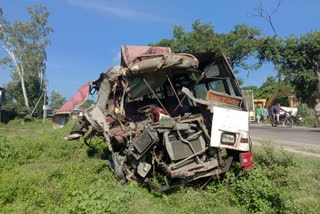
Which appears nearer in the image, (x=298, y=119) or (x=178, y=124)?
(x=178, y=124)

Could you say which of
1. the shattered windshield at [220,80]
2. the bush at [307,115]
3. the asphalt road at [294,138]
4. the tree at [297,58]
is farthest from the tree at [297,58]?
the shattered windshield at [220,80]

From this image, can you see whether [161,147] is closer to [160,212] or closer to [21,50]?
[160,212]

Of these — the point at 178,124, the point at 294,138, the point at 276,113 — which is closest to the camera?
the point at 178,124

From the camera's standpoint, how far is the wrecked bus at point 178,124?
3701 mm

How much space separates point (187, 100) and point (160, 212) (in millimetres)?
3003

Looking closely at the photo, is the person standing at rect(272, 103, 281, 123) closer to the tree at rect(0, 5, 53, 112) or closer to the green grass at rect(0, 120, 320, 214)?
the green grass at rect(0, 120, 320, 214)

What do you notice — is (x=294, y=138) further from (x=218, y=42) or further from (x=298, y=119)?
(x=218, y=42)

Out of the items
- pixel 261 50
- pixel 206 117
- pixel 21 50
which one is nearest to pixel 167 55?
pixel 206 117

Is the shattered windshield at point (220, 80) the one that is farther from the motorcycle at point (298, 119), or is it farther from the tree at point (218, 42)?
the tree at point (218, 42)

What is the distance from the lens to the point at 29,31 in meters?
31.3

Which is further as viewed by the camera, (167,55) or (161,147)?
(161,147)

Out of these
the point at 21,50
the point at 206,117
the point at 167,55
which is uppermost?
the point at 21,50

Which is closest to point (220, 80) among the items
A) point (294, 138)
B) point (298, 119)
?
point (294, 138)

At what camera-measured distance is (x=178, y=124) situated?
3775 millimetres
